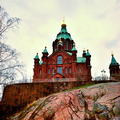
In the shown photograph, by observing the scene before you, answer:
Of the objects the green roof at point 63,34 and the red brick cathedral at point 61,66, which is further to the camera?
the green roof at point 63,34

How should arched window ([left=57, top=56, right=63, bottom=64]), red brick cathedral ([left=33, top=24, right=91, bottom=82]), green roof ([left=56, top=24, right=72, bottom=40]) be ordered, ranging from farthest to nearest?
green roof ([left=56, top=24, right=72, bottom=40])
arched window ([left=57, top=56, right=63, bottom=64])
red brick cathedral ([left=33, top=24, right=91, bottom=82])

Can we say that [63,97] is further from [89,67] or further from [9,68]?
[89,67]

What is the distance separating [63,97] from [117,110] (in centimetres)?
496

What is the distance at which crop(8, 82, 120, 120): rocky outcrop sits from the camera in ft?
40.1

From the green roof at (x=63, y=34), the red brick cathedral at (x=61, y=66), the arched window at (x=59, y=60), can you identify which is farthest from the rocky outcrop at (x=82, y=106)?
the green roof at (x=63, y=34)

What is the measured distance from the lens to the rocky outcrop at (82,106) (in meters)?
12.2

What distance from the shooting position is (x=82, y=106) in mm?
13406

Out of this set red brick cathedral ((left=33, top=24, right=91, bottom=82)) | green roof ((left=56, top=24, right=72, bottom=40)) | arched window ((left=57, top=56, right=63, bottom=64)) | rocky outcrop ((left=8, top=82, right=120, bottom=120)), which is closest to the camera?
rocky outcrop ((left=8, top=82, right=120, bottom=120))

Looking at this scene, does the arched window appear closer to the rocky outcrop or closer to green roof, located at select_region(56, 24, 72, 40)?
green roof, located at select_region(56, 24, 72, 40)

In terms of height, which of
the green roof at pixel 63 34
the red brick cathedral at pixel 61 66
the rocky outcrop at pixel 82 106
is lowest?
the rocky outcrop at pixel 82 106

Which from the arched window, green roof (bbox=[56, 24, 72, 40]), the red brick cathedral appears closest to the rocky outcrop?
the red brick cathedral

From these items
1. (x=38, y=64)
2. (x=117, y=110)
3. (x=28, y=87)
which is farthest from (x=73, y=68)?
(x=117, y=110)

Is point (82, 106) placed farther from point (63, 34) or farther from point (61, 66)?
point (63, 34)

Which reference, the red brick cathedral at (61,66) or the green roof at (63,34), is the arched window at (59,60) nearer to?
the red brick cathedral at (61,66)
